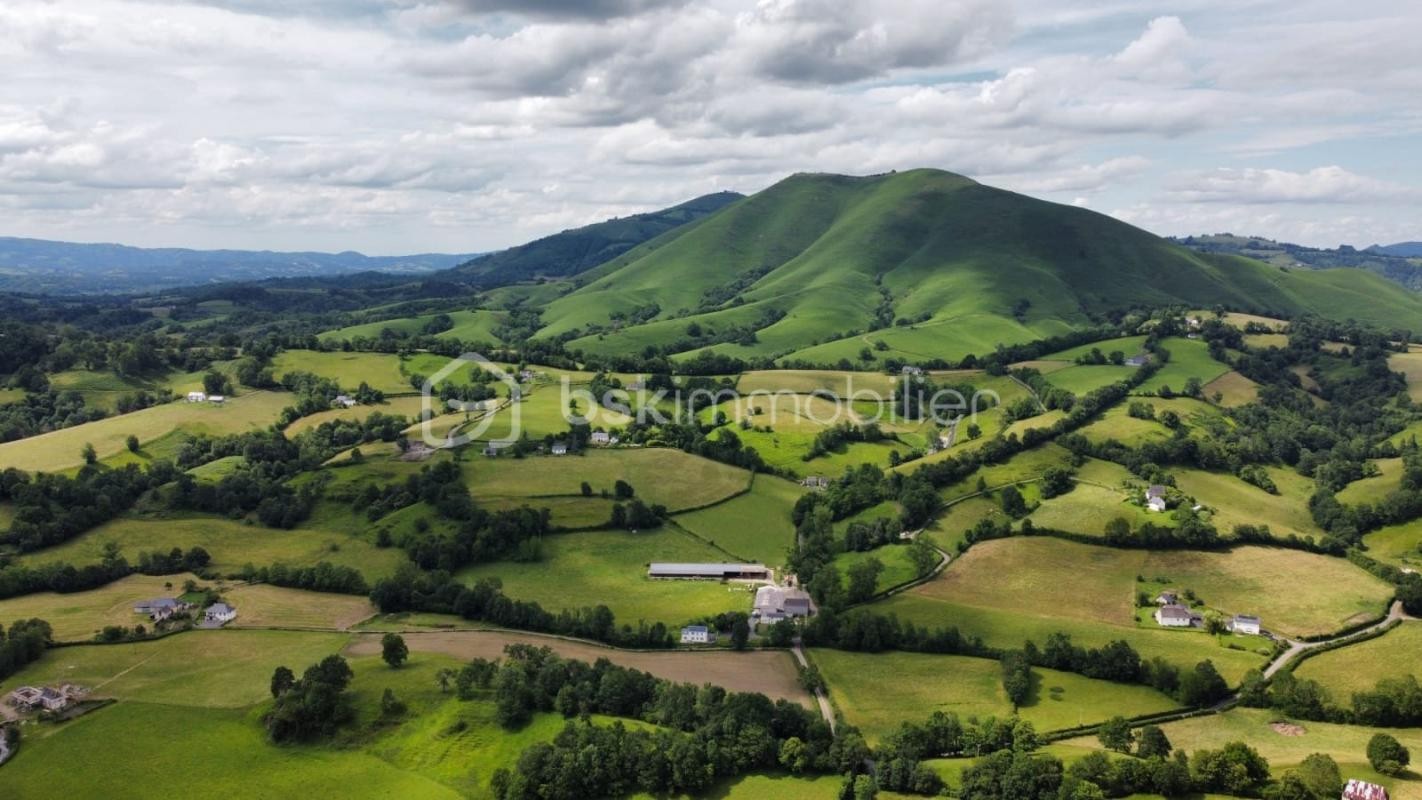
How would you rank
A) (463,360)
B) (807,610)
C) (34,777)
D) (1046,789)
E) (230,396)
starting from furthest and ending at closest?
(463,360), (230,396), (807,610), (34,777), (1046,789)

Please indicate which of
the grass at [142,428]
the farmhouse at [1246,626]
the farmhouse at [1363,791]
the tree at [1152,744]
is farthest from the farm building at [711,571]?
the grass at [142,428]

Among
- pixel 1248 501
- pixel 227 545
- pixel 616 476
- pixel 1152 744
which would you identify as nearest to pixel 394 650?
pixel 227 545

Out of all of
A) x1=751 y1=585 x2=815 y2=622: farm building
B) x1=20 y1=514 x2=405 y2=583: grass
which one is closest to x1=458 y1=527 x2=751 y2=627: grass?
x1=751 y1=585 x2=815 y2=622: farm building

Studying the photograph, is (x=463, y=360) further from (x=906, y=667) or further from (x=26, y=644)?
(x=906, y=667)

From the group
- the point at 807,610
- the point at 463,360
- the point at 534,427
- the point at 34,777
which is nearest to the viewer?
the point at 34,777

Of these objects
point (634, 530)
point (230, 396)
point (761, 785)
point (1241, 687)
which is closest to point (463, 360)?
point (230, 396)

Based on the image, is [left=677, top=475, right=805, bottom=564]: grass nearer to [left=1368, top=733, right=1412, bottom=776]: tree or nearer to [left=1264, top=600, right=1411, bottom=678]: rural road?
[left=1264, top=600, right=1411, bottom=678]: rural road
